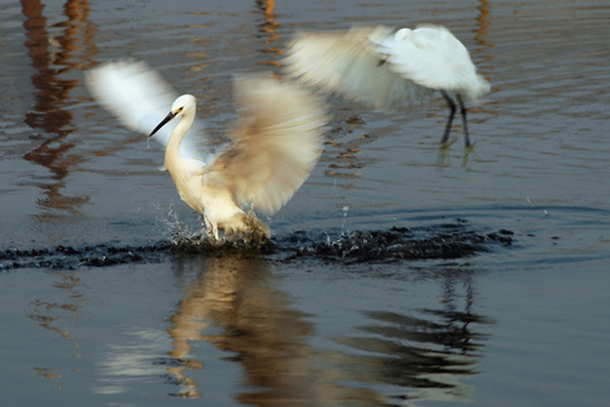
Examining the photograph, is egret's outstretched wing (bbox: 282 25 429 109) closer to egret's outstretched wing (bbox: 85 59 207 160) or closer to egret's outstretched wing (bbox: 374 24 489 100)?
egret's outstretched wing (bbox: 374 24 489 100)

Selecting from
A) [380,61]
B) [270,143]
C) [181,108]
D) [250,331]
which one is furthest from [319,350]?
[181,108]

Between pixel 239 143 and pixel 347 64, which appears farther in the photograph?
pixel 347 64

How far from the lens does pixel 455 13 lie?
19.8m

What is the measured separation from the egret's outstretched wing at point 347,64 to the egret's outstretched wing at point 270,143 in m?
0.39


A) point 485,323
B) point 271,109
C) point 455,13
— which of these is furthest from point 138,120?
point 455,13

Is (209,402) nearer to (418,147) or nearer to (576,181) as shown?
(576,181)

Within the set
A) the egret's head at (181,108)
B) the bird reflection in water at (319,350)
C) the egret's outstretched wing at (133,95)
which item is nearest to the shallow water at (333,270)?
the bird reflection in water at (319,350)

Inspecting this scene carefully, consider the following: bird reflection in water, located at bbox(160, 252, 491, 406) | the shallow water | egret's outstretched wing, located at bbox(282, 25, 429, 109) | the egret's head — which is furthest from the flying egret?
bird reflection in water, located at bbox(160, 252, 491, 406)

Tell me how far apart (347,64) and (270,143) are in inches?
38.0

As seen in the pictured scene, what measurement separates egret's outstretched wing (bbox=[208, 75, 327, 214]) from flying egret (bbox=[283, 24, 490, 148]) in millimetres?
436

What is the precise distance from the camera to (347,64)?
6969 millimetres

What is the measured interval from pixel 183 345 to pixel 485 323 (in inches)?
67.5

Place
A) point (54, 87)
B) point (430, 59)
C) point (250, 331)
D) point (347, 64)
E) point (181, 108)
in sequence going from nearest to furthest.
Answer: point (250, 331)
point (430, 59)
point (347, 64)
point (181, 108)
point (54, 87)

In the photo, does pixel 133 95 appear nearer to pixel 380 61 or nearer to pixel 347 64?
pixel 347 64
